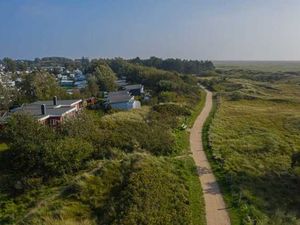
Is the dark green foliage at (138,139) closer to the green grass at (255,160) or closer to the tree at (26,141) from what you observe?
the green grass at (255,160)

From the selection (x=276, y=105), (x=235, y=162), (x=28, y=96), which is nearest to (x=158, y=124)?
(x=235, y=162)

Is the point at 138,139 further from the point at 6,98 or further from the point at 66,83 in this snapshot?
the point at 66,83

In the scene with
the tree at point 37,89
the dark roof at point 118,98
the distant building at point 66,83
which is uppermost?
the tree at point 37,89

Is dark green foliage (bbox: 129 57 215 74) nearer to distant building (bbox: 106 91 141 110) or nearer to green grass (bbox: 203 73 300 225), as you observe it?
green grass (bbox: 203 73 300 225)

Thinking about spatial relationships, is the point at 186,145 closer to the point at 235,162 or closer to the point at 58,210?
the point at 235,162

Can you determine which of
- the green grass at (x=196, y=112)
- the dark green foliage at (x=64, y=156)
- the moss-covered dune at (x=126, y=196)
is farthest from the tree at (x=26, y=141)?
the green grass at (x=196, y=112)

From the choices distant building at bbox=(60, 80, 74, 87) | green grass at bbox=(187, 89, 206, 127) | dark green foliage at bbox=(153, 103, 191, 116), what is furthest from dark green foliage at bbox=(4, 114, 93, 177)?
distant building at bbox=(60, 80, 74, 87)

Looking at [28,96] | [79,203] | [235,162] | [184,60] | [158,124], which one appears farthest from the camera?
[184,60]

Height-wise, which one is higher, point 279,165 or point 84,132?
point 84,132

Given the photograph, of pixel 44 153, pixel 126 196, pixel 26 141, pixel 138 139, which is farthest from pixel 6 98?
pixel 126 196
